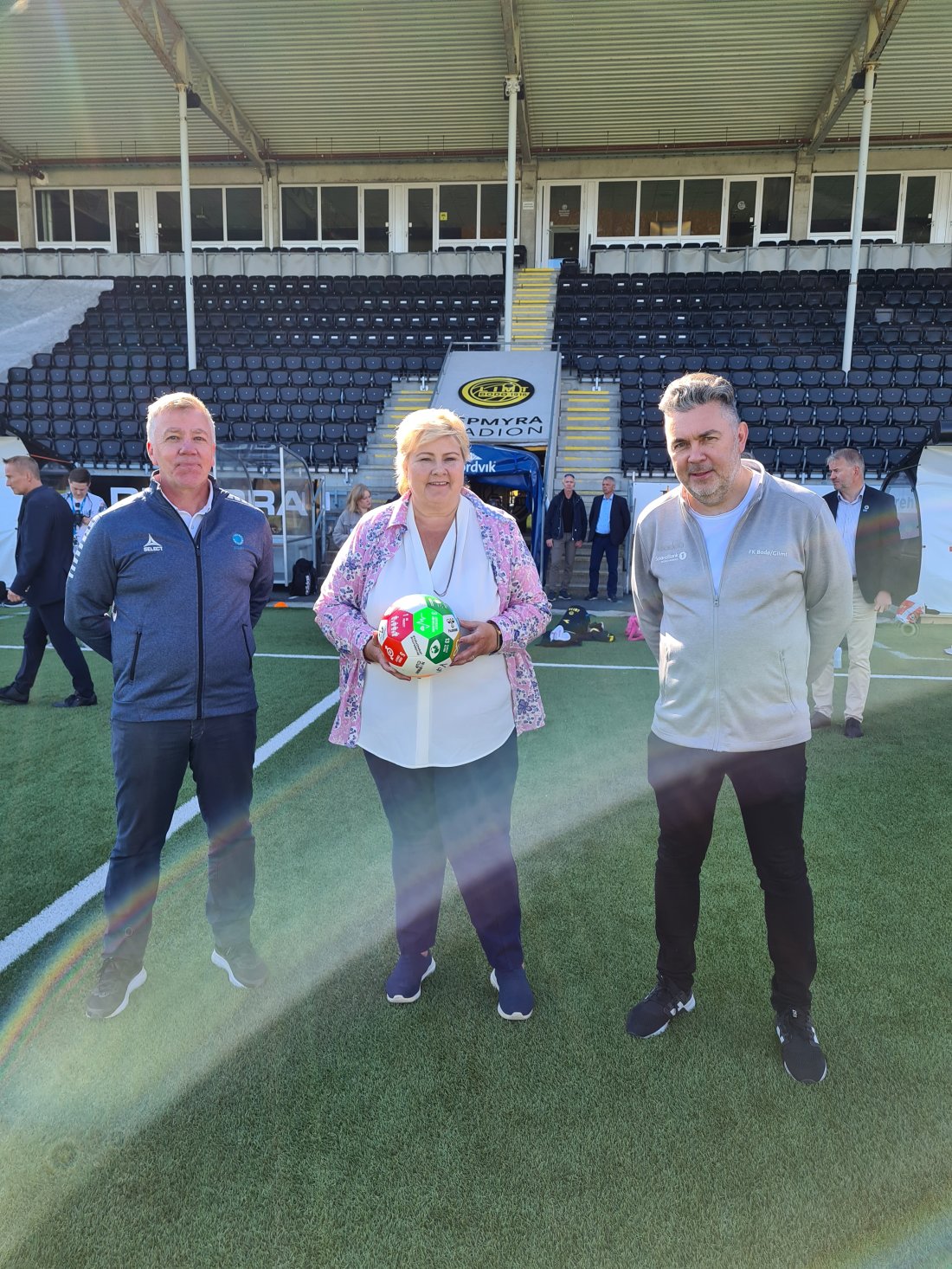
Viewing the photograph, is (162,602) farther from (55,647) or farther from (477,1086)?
(55,647)

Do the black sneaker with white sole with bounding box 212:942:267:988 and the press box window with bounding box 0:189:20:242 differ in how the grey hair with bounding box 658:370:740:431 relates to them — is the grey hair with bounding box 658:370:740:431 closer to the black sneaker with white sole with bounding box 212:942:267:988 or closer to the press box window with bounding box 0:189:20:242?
the black sneaker with white sole with bounding box 212:942:267:988

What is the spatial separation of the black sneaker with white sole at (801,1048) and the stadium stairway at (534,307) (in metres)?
17.7

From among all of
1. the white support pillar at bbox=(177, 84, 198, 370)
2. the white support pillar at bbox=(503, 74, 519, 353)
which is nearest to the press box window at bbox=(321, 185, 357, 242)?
the white support pillar at bbox=(177, 84, 198, 370)

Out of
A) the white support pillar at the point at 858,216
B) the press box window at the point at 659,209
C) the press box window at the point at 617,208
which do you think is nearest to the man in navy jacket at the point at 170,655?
the white support pillar at the point at 858,216

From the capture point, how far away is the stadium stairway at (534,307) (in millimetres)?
19641

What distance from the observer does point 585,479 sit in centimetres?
1588

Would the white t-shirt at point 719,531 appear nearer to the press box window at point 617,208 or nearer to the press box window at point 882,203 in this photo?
the press box window at point 617,208

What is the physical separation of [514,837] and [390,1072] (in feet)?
6.19

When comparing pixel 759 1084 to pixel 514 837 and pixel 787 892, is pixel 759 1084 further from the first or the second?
pixel 514 837

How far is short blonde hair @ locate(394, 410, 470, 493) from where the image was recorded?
8.31ft

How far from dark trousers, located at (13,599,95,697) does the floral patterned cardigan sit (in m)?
4.52

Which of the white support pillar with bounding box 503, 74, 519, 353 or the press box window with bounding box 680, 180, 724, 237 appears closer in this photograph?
the white support pillar with bounding box 503, 74, 519, 353

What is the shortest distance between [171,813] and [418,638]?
1.11 meters

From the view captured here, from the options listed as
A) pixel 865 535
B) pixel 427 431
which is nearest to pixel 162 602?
pixel 427 431
